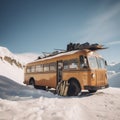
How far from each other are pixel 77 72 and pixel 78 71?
0.11 meters

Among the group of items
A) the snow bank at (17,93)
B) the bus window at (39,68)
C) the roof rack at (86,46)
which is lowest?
the snow bank at (17,93)

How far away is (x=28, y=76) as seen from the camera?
18.5 metres

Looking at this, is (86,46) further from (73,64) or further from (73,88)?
(73,88)

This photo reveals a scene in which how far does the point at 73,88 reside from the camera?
37.1 feet

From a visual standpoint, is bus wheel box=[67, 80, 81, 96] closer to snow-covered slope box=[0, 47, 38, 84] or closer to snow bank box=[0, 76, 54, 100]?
snow bank box=[0, 76, 54, 100]

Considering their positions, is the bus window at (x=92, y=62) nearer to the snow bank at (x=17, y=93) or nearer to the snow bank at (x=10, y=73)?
the snow bank at (x=17, y=93)

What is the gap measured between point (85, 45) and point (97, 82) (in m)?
2.88

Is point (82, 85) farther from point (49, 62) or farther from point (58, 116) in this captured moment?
point (58, 116)

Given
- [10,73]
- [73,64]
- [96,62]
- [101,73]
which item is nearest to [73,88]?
[73,64]

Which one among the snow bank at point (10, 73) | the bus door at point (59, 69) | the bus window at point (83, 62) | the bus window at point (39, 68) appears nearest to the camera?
the bus window at point (83, 62)

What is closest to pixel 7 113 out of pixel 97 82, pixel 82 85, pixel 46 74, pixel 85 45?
pixel 82 85

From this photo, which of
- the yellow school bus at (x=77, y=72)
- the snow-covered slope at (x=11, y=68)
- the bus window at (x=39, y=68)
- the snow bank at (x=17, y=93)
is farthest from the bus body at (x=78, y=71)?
the snow-covered slope at (x=11, y=68)

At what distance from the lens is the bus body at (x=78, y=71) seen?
415 inches

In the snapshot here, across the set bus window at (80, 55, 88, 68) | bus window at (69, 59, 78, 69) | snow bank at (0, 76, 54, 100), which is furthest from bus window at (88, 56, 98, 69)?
snow bank at (0, 76, 54, 100)
